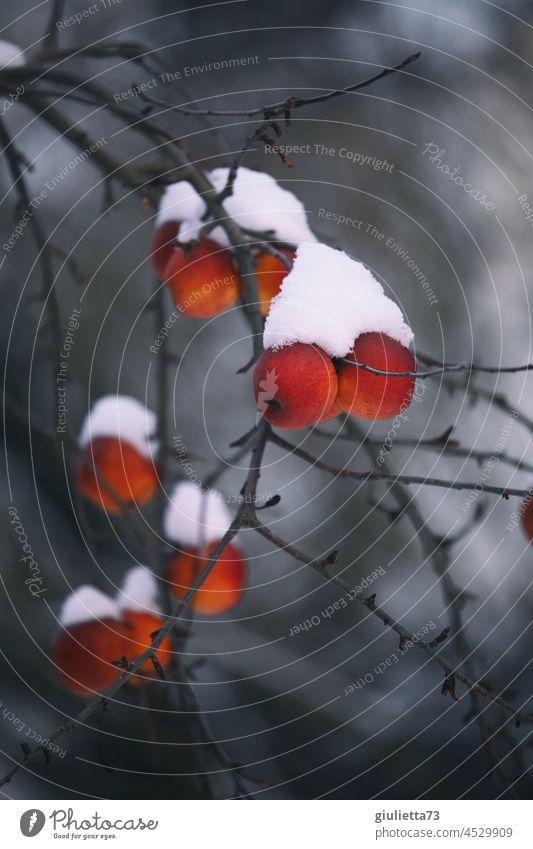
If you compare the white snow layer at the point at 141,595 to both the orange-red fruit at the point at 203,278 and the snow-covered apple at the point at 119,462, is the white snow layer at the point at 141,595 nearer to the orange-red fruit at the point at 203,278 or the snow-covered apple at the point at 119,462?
the snow-covered apple at the point at 119,462

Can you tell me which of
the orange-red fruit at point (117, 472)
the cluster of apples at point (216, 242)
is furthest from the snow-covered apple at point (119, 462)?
the cluster of apples at point (216, 242)

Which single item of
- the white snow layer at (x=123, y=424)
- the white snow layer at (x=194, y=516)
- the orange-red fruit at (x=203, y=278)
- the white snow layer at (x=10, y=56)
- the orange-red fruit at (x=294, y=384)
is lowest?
the orange-red fruit at (x=294, y=384)

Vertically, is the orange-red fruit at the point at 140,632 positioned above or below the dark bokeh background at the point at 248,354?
below

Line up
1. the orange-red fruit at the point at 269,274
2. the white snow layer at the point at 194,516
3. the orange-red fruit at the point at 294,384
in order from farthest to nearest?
the white snow layer at the point at 194,516
the orange-red fruit at the point at 269,274
the orange-red fruit at the point at 294,384

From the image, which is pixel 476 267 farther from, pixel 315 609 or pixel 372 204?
pixel 315 609

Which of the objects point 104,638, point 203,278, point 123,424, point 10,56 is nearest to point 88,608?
point 104,638
